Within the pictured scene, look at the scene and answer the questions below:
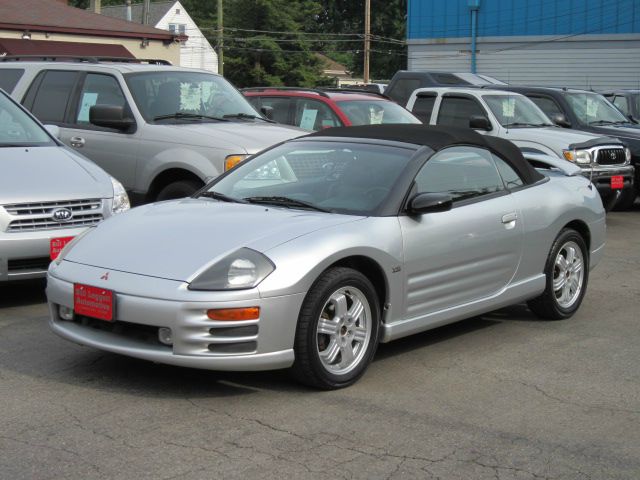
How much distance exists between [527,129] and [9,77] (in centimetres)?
723

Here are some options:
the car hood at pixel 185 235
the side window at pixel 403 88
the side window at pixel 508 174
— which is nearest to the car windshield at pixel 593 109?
the side window at pixel 403 88

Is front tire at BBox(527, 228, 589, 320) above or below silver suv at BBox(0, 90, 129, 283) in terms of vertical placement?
below

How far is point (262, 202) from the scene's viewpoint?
634 cm

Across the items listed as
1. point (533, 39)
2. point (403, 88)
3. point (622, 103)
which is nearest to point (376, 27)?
point (533, 39)

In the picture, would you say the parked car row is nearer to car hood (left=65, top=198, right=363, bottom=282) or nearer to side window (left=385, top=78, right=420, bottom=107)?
car hood (left=65, top=198, right=363, bottom=282)

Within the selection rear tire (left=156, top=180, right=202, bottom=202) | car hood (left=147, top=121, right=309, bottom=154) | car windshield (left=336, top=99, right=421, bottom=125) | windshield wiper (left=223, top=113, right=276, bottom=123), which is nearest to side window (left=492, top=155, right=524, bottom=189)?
car hood (left=147, top=121, right=309, bottom=154)

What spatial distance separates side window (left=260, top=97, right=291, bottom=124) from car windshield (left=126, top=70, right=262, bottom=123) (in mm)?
2607

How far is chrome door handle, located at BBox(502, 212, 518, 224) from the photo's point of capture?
683 cm

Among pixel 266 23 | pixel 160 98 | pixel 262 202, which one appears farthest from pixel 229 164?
pixel 266 23

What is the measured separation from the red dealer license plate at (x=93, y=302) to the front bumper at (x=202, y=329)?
0.16 feet

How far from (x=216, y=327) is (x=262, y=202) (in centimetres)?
135

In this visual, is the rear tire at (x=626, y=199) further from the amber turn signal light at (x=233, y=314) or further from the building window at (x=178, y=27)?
the building window at (x=178, y=27)

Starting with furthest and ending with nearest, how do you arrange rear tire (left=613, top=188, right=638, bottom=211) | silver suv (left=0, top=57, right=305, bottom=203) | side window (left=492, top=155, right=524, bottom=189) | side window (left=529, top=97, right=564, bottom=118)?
side window (left=529, top=97, right=564, bottom=118), rear tire (left=613, top=188, right=638, bottom=211), silver suv (left=0, top=57, right=305, bottom=203), side window (left=492, top=155, right=524, bottom=189)

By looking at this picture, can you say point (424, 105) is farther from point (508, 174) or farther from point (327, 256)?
point (327, 256)
